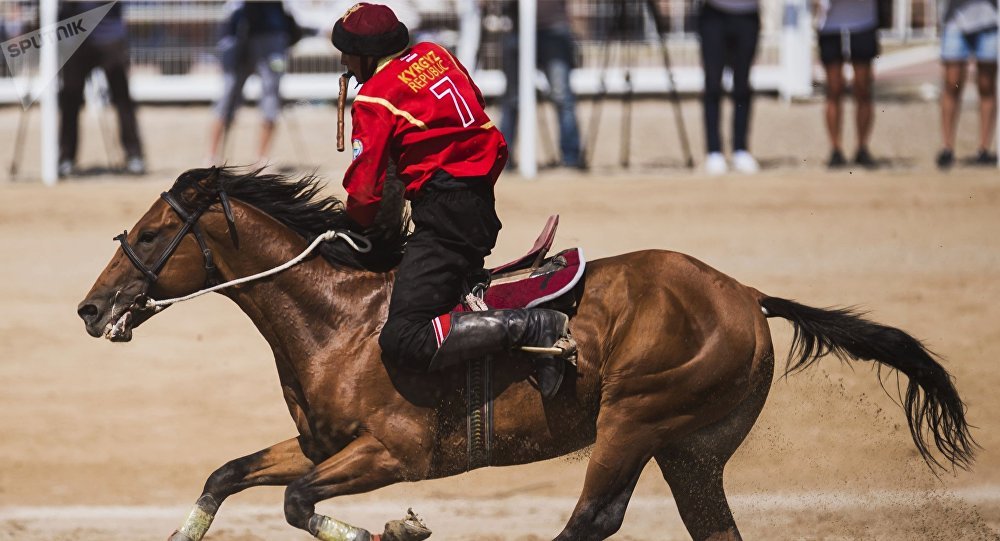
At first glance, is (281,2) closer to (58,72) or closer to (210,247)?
(58,72)

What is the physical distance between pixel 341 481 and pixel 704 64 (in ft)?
24.7

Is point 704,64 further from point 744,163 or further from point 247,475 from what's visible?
point 247,475

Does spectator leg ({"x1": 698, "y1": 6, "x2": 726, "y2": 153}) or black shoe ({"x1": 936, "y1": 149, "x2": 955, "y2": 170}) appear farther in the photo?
black shoe ({"x1": 936, "y1": 149, "x2": 955, "y2": 170})

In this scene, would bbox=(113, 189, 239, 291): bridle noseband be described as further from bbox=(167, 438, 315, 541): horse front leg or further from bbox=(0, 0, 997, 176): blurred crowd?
→ bbox=(0, 0, 997, 176): blurred crowd

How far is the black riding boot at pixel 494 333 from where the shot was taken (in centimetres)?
492

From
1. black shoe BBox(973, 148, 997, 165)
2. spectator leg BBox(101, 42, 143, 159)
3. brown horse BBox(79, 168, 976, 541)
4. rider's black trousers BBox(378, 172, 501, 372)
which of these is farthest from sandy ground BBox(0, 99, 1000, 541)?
rider's black trousers BBox(378, 172, 501, 372)

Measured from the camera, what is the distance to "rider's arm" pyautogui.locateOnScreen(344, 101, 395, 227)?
4836 millimetres

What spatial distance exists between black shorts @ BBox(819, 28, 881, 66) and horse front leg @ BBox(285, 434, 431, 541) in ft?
26.0

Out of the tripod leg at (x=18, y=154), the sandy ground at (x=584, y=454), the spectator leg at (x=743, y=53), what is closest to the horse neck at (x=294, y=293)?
the sandy ground at (x=584, y=454)

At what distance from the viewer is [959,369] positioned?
860 cm

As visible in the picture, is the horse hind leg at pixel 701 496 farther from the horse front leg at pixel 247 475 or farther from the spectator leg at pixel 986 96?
the spectator leg at pixel 986 96

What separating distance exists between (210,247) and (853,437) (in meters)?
3.83

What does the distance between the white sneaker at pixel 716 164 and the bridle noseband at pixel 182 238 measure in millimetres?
7528

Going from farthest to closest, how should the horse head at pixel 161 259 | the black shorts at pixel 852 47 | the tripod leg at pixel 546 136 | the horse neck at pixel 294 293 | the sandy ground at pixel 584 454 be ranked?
1. the tripod leg at pixel 546 136
2. the black shorts at pixel 852 47
3. the sandy ground at pixel 584 454
4. the horse neck at pixel 294 293
5. the horse head at pixel 161 259
